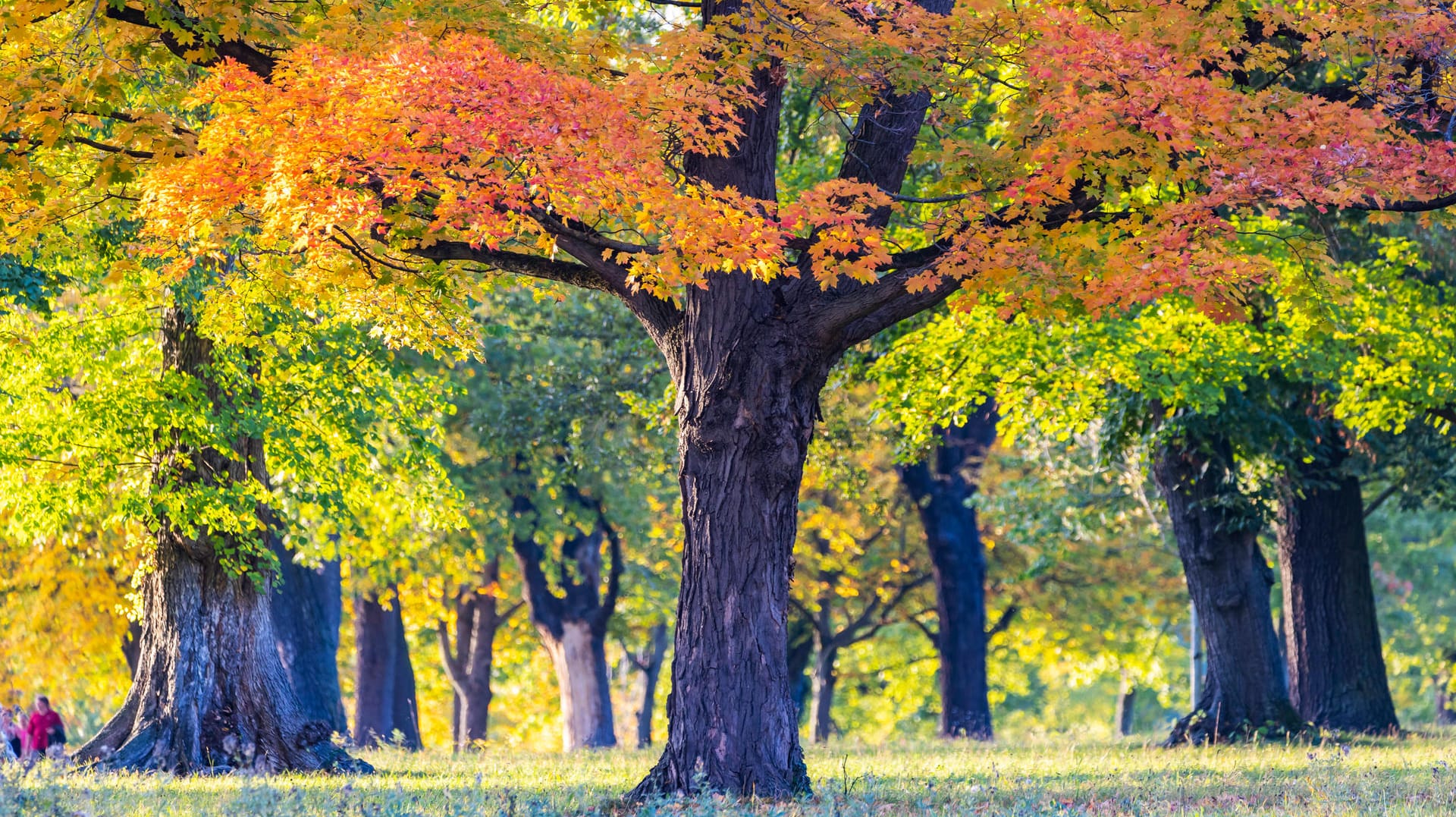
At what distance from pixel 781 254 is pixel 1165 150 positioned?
2.84 m

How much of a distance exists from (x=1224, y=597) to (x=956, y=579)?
8.21 metres

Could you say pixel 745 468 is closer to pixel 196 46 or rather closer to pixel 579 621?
pixel 196 46

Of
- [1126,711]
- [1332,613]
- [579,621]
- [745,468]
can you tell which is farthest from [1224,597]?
[1126,711]

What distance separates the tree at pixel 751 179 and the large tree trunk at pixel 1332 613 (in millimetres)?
9430

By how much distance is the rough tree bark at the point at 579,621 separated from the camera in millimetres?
28812

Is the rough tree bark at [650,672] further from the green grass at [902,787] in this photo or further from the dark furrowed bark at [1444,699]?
the dark furrowed bark at [1444,699]

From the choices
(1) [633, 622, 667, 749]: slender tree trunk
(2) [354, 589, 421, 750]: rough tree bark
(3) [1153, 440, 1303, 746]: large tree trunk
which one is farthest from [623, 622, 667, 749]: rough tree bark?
(3) [1153, 440, 1303, 746]: large tree trunk

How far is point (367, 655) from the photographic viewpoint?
28.9 m

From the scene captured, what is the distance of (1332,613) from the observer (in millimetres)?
19359

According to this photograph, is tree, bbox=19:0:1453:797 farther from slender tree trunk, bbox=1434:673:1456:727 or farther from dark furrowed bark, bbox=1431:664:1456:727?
slender tree trunk, bbox=1434:673:1456:727

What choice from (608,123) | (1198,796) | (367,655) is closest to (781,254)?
(608,123)

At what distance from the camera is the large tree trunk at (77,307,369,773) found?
48.4 ft

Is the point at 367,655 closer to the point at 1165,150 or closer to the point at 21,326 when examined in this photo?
the point at 21,326

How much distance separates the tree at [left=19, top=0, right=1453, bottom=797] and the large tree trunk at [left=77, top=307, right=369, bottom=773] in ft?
13.6
